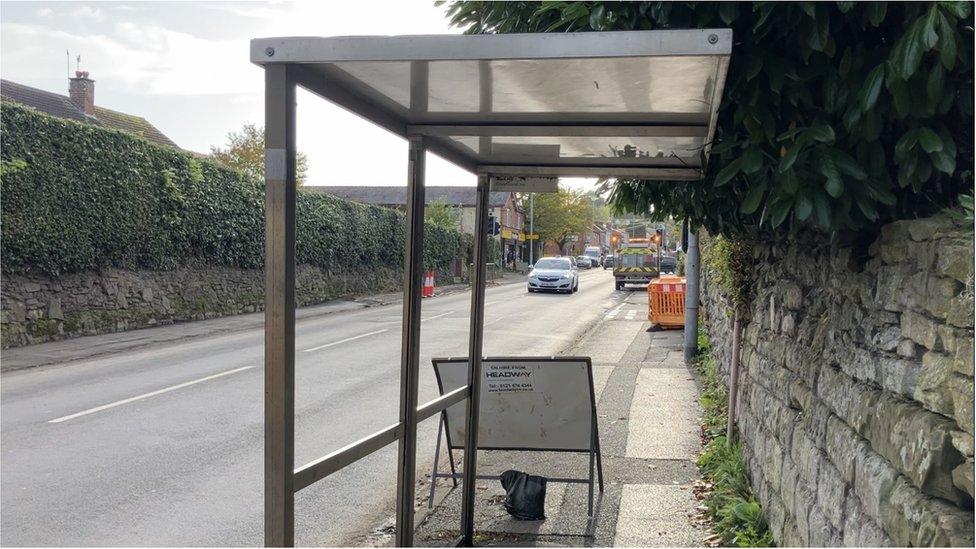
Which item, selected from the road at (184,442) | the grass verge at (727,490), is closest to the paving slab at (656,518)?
the grass verge at (727,490)

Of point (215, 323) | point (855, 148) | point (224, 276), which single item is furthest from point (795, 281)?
point (224, 276)

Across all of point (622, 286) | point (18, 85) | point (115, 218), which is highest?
point (18, 85)

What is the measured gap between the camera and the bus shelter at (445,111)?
8.99 feet

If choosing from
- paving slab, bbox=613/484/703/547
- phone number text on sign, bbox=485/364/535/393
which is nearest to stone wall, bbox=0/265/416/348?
phone number text on sign, bbox=485/364/535/393

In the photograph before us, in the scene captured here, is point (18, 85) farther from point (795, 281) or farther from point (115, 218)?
point (795, 281)

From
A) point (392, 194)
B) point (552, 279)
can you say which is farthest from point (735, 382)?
point (392, 194)

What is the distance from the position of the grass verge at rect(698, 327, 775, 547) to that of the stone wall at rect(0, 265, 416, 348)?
12637 millimetres

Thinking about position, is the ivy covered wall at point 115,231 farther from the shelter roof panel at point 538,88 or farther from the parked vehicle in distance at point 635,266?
the parked vehicle in distance at point 635,266

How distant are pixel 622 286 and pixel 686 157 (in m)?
37.6

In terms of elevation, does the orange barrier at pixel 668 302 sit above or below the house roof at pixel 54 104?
below

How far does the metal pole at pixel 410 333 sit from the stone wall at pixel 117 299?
44.4 ft

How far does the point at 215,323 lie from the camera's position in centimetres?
2072

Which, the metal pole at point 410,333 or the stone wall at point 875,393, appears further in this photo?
the metal pole at point 410,333

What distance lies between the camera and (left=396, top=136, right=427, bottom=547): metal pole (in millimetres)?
4133
